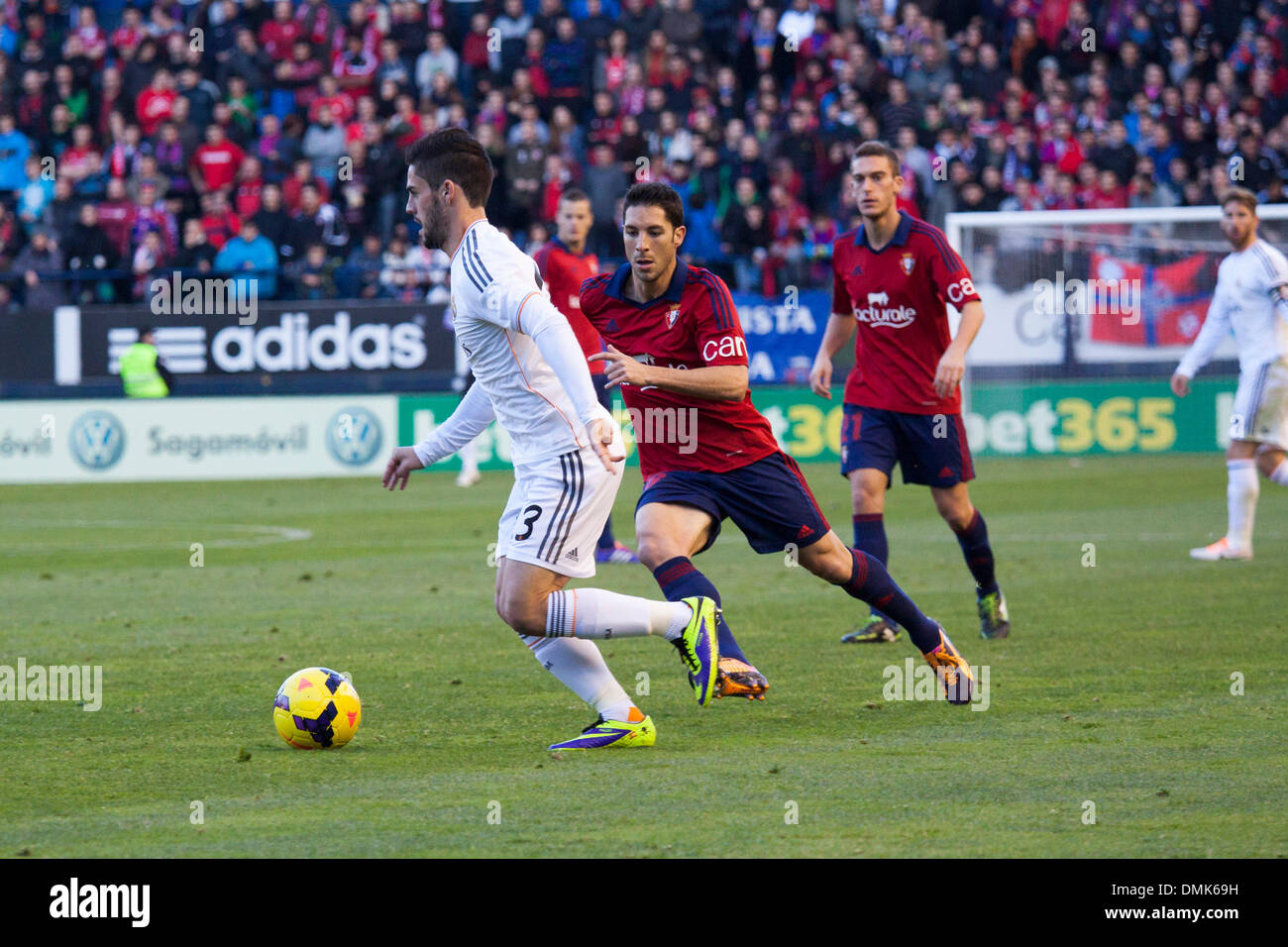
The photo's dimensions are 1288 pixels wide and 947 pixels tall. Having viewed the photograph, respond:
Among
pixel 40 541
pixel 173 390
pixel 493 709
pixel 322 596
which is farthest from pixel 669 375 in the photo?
pixel 173 390

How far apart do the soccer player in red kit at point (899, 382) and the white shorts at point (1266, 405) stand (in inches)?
162

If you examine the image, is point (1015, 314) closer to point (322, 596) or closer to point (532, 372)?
point (322, 596)

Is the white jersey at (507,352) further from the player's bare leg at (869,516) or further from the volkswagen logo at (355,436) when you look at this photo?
the volkswagen logo at (355,436)

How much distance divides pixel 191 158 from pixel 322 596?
1430 cm

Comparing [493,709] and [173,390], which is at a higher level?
[173,390]

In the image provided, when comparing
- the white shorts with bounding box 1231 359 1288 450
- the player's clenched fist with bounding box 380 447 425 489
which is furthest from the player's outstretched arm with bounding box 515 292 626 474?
the white shorts with bounding box 1231 359 1288 450

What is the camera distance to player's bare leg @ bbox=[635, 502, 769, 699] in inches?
236

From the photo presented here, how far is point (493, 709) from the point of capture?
6.80 metres

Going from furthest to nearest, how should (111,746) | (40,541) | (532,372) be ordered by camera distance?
(40,541)
(111,746)
(532,372)

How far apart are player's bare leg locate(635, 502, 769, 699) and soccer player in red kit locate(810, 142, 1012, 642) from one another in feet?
6.24

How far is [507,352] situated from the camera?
568 centimetres

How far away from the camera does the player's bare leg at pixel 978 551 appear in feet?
27.8

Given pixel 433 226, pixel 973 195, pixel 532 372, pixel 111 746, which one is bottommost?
pixel 111 746

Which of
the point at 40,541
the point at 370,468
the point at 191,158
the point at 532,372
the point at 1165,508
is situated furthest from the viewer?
the point at 191,158
